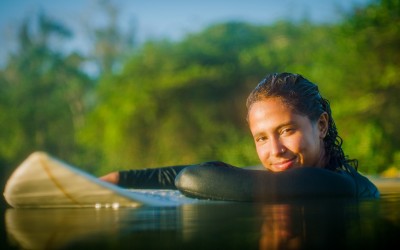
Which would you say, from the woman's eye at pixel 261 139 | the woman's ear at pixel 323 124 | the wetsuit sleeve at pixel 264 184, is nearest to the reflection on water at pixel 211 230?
the wetsuit sleeve at pixel 264 184

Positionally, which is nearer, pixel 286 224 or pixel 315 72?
pixel 286 224

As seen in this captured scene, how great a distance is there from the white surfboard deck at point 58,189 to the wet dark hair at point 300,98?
847 millimetres

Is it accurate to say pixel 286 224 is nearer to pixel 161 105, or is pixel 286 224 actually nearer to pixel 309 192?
pixel 309 192

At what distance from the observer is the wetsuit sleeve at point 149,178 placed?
3008mm

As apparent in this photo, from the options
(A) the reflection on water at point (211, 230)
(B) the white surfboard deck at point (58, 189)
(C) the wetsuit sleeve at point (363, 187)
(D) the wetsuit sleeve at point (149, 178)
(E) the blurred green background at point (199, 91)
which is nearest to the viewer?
(A) the reflection on water at point (211, 230)

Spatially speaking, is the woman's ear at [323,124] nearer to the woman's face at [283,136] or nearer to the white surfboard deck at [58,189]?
the woman's face at [283,136]

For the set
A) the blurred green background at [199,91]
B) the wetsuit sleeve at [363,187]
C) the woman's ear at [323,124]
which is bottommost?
the wetsuit sleeve at [363,187]

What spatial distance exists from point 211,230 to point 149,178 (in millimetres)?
2072

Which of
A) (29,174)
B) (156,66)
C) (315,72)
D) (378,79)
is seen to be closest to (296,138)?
(29,174)

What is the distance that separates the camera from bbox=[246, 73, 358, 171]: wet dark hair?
2.43m

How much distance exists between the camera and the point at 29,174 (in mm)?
1564

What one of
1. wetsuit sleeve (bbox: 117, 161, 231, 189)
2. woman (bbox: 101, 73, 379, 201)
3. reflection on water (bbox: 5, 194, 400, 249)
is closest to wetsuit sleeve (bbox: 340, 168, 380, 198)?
woman (bbox: 101, 73, 379, 201)

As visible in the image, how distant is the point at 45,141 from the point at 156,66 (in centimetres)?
1194

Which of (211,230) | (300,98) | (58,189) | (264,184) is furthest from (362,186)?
(211,230)
